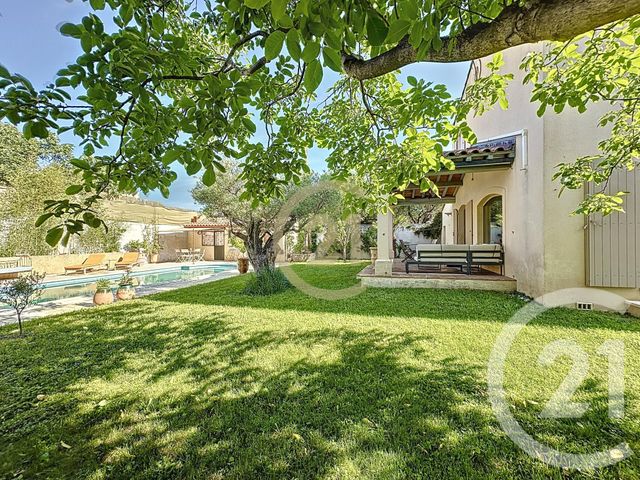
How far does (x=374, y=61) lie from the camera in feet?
8.07

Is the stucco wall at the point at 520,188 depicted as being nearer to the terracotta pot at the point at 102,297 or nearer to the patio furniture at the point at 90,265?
the terracotta pot at the point at 102,297

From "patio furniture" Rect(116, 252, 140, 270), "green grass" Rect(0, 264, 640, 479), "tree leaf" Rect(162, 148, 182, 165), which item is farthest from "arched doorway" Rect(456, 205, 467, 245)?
"patio furniture" Rect(116, 252, 140, 270)

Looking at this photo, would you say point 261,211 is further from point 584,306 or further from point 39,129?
point 584,306

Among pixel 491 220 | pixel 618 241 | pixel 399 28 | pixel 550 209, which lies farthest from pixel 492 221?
pixel 399 28

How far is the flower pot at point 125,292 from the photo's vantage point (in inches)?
337

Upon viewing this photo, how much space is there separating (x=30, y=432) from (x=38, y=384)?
4.01ft

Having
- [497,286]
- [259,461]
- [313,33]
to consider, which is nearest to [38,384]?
[259,461]

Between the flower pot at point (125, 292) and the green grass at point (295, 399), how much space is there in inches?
103

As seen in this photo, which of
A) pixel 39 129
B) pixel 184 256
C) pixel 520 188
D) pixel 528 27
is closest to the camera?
pixel 528 27

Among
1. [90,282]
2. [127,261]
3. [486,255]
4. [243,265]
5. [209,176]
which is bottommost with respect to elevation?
[90,282]

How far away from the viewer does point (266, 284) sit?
9336mm

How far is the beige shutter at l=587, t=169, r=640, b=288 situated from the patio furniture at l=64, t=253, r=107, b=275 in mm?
21372

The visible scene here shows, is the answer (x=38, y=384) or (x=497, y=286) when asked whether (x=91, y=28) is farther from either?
(x=497, y=286)

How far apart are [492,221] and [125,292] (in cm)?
1408
